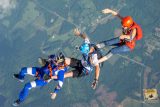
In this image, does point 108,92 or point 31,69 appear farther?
point 108,92

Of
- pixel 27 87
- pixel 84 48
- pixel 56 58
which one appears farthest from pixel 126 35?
pixel 27 87

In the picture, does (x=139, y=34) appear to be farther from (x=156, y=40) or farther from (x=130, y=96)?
(x=156, y=40)

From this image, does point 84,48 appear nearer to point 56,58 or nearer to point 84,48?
point 84,48

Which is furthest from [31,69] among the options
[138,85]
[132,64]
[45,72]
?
[132,64]

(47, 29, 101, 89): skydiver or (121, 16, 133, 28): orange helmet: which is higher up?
(121, 16, 133, 28): orange helmet

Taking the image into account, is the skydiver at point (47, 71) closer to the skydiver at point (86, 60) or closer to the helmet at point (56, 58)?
the helmet at point (56, 58)

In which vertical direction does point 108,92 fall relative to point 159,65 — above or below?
below

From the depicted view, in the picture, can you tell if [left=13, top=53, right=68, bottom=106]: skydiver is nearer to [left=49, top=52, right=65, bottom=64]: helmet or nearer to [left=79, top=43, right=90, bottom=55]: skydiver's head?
[left=49, top=52, right=65, bottom=64]: helmet

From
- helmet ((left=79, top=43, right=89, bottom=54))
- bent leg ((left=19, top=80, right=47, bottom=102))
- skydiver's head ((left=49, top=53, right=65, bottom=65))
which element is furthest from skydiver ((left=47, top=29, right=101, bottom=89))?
bent leg ((left=19, top=80, right=47, bottom=102))
